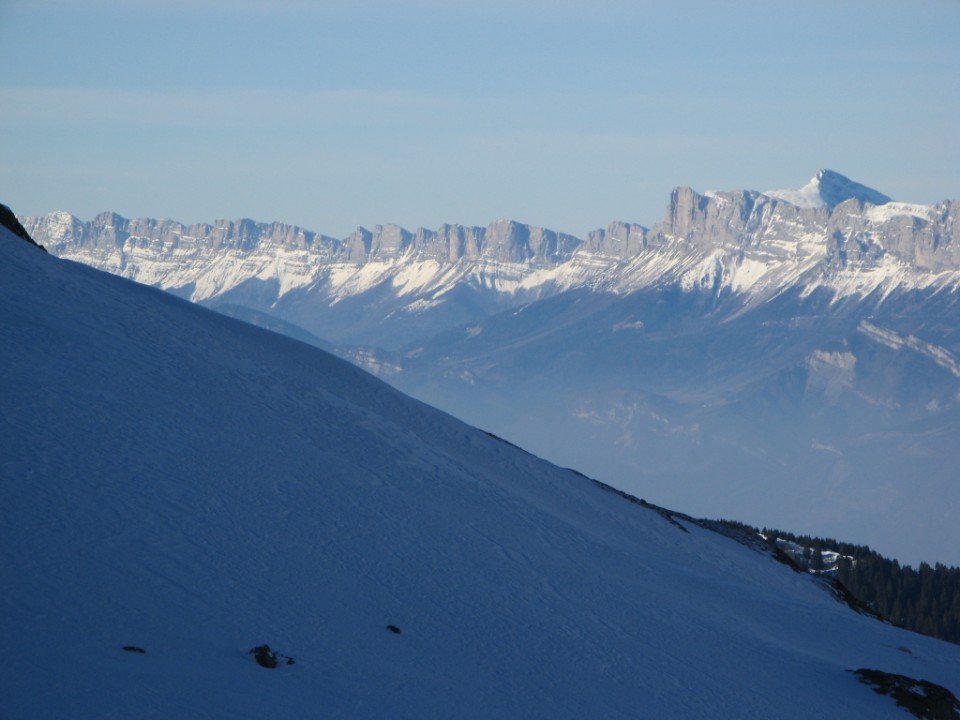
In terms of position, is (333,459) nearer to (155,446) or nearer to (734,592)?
(155,446)

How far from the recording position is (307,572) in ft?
89.6

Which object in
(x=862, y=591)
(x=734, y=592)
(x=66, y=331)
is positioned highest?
(x=66, y=331)

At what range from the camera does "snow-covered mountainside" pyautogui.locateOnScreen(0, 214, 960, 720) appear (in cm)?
2217

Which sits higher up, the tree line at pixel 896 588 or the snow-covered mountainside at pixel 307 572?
Result: the snow-covered mountainside at pixel 307 572

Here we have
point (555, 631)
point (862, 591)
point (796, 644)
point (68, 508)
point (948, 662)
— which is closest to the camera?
point (68, 508)

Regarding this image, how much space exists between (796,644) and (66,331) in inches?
868

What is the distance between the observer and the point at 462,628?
1079 inches

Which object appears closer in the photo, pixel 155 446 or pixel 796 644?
pixel 155 446

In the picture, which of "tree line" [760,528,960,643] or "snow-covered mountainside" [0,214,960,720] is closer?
"snow-covered mountainside" [0,214,960,720]

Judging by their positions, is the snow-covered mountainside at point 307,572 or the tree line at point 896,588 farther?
the tree line at point 896,588

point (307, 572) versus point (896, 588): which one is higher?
point (307, 572)

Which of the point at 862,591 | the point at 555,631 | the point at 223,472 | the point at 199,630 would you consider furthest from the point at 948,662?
the point at 862,591

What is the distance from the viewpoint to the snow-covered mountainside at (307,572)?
22172mm

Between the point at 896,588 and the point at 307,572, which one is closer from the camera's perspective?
the point at 307,572
